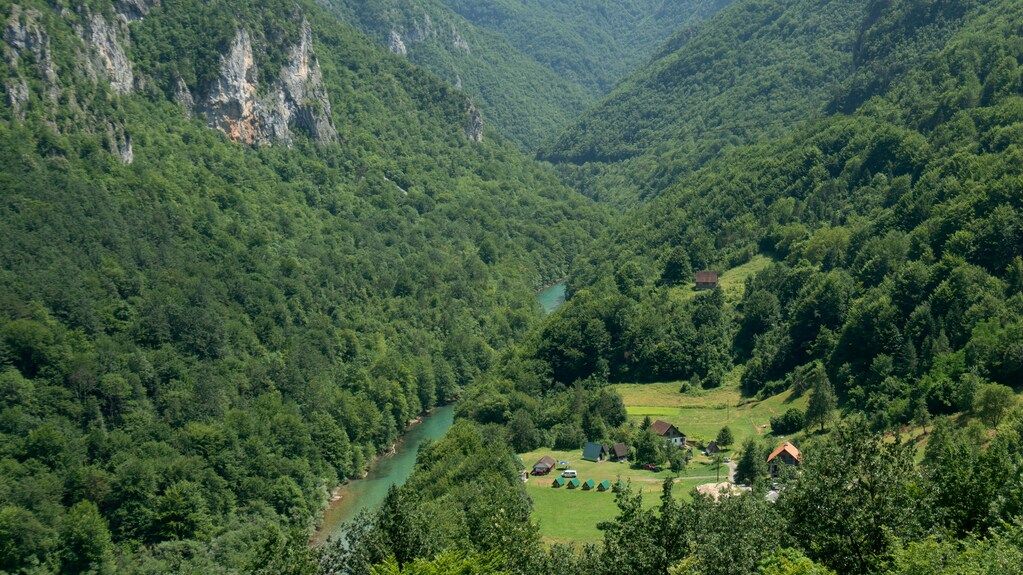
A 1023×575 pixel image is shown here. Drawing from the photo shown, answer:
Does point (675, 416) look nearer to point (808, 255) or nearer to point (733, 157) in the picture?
point (808, 255)

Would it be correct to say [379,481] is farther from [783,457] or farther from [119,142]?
[119,142]

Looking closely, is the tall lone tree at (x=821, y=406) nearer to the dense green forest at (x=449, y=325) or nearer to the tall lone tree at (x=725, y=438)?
the dense green forest at (x=449, y=325)

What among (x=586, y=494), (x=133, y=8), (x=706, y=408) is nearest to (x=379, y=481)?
(x=586, y=494)

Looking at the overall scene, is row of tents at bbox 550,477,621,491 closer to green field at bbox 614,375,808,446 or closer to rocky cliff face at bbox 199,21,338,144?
green field at bbox 614,375,808,446

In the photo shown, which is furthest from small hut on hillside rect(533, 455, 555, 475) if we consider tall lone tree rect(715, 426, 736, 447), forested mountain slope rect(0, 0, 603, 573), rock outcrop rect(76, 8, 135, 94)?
rock outcrop rect(76, 8, 135, 94)

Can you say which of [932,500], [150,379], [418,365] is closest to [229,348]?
[150,379]
